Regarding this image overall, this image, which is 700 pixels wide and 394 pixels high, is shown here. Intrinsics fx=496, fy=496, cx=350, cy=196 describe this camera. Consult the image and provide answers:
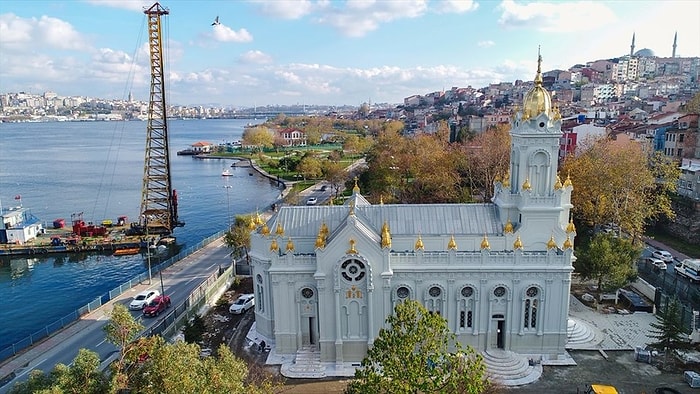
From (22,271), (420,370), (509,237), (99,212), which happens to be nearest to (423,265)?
(509,237)

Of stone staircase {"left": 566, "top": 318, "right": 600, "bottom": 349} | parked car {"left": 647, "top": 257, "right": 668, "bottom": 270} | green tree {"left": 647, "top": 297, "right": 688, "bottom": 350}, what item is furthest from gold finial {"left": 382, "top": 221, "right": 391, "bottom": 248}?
parked car {"left": 647, "top": 257, "right": 668, "bottom": 270}

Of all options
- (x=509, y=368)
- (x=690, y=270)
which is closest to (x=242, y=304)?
(x=509, y=368)

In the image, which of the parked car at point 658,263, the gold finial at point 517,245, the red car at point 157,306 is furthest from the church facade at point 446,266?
the parked car at point 658,263

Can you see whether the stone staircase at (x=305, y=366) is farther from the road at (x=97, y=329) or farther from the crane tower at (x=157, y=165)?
the crane tower at (x=157, y=165)

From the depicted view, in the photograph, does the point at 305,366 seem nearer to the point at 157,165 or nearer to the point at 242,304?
the point at 242,304

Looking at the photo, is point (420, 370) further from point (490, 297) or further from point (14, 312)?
point (14, 312)
